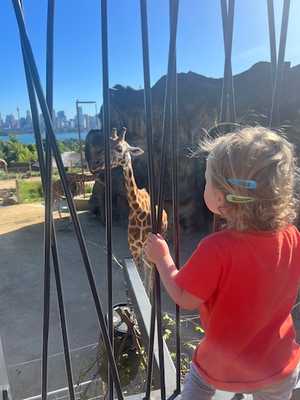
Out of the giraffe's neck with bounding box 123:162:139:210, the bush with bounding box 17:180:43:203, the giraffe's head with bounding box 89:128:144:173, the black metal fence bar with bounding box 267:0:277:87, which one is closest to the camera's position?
the black metal fence bar with bounding box 267:0:277:87

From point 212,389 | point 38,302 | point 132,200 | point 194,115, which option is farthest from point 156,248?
point 194,115

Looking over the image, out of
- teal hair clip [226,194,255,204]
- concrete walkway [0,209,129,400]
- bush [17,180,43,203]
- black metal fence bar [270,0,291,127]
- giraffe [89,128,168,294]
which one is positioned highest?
black metal fence bar [270,0,291,127]

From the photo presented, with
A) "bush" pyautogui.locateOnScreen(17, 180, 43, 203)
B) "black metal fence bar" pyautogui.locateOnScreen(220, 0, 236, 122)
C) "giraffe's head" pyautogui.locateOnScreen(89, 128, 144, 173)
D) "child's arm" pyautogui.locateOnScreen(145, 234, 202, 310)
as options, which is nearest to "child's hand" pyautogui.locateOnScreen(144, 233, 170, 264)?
"child's arm" pyautogui.locateOnScreen(145, 234, 202, 310)

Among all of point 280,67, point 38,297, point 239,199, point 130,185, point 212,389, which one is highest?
point 280,67

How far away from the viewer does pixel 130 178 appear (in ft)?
10.1

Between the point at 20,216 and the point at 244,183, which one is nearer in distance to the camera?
the point at 244,183

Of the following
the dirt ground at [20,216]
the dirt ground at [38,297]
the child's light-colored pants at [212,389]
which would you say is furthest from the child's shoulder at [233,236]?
the dirt ground at [20,216]

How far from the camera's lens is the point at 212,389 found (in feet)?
2.77

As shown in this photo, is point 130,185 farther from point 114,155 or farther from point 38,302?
point 38,302

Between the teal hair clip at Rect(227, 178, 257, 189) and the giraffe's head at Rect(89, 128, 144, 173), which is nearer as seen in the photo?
the teal hair clip at Rect(227, 178, 257, 189)

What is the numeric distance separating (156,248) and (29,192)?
12.5 m

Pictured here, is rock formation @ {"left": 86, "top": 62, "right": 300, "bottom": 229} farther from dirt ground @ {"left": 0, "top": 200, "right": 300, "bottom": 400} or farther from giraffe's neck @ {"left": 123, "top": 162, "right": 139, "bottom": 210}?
giraffe's neck @ {"left": 123, "top": 162, "right": 139, "bottom": 210}

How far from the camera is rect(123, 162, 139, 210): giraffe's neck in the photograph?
3.08 m

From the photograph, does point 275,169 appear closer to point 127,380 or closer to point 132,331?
point 132,331
